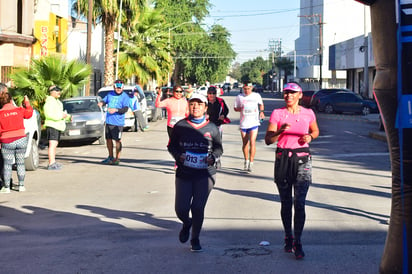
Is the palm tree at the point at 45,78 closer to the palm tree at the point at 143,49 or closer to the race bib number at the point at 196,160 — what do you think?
the race bib number at the point at 196,160

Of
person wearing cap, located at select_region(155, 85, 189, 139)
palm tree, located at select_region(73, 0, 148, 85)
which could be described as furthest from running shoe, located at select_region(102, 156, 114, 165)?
palm tree, located at select_region(73, 0, 148, 85)

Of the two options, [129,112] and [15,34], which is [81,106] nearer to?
[129,112]

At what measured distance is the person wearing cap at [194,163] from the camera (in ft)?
23.1

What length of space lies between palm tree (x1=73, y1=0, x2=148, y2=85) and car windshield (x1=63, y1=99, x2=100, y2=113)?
12.6 meters

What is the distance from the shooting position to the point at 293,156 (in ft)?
22.0

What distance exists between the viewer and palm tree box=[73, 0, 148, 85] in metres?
34.0

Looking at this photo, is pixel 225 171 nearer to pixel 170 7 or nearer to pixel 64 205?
pixel 64 205

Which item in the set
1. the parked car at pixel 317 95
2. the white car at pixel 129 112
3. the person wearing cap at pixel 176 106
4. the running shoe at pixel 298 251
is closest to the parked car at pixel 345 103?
the parked car at pixel 317 95

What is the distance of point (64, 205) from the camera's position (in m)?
10.2

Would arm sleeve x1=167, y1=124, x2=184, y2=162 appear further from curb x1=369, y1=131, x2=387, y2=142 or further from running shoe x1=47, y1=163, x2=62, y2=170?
curb x1=369, y1=131, x2=387, y2=142

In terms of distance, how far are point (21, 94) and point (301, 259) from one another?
16.1m

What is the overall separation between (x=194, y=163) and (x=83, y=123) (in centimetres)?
1420

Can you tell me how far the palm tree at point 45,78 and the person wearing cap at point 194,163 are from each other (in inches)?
577

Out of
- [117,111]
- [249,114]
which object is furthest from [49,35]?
[249,114]
